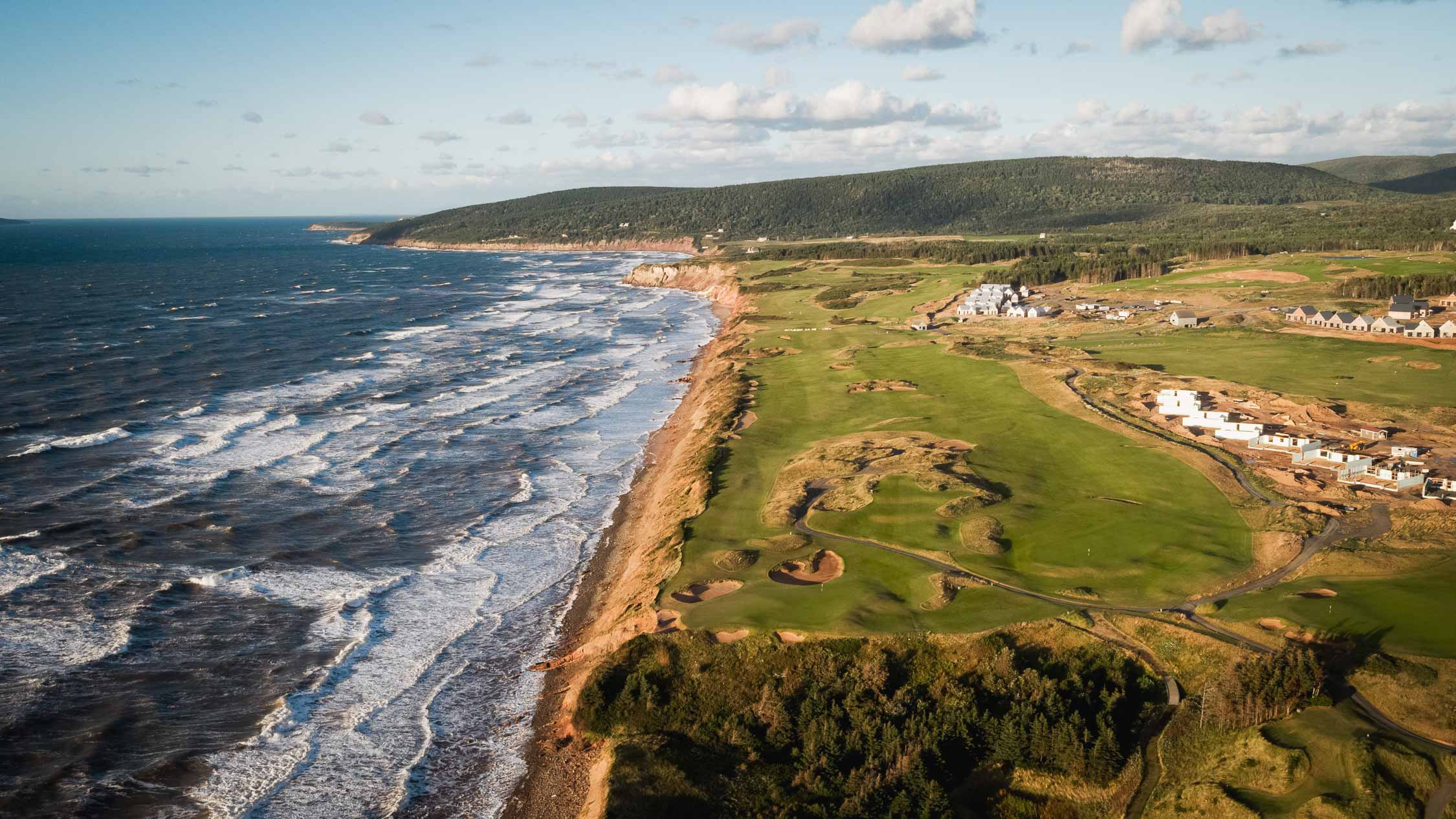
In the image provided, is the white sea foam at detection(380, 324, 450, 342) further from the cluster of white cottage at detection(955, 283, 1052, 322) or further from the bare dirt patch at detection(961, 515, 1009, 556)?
the bare dirt patch at detection(961, 515, 1009, 556)

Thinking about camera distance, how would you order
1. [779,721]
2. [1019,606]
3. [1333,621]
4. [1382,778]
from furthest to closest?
[1019,606] → [1333,621] → [779,721] → [1382,778]

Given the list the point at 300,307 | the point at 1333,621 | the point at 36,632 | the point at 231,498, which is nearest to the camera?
the point at 1333,621

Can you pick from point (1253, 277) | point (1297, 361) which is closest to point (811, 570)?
point (1297, 361)

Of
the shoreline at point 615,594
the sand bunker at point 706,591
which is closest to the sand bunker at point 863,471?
the shoreline at point 615,594

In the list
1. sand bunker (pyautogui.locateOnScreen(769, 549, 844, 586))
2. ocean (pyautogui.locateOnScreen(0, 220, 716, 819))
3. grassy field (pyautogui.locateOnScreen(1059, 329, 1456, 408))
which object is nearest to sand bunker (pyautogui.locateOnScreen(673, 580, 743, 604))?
sand bunker (pyautogui.locateOnScreen(769, 549, 844, 586))

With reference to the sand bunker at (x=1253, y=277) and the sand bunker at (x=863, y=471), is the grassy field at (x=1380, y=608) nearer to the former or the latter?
the sand bunker at (x=863, y=471)

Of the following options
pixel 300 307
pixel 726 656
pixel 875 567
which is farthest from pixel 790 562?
pixel 300 307

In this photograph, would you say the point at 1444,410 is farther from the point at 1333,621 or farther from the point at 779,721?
the point at 779,721
